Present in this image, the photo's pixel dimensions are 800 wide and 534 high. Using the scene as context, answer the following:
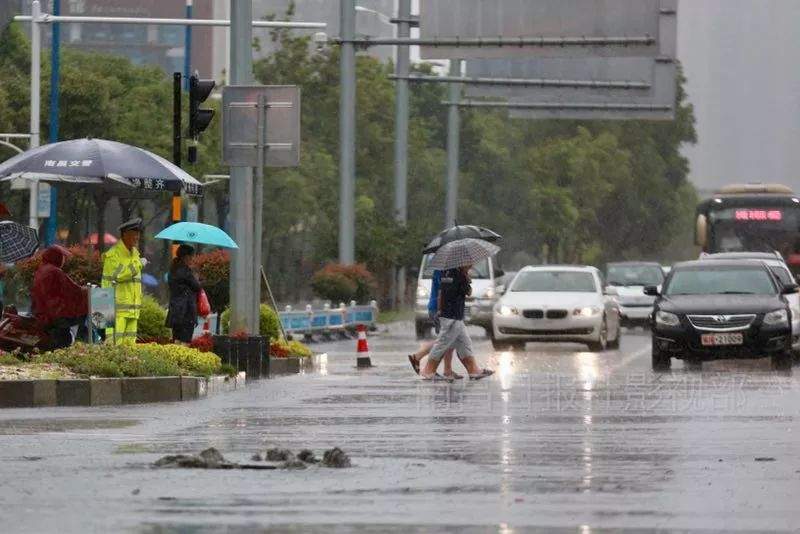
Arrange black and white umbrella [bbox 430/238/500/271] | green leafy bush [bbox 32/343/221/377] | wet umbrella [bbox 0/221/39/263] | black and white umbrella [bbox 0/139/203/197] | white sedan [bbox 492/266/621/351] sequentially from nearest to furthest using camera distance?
1. green leafy bush [bbox 32/343/221/377]
2. black and white umbrella [bbox 0/139/203/197]
3. black and white umbrella [bbox 430/238/500/271]
4. wet umbrella [bbox 0/221/39/263]
5. white sedan [bbox 492/266/621/351]

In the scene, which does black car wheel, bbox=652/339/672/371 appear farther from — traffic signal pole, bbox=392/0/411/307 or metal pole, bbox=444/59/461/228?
metal pole, bbox=444/59/461/228

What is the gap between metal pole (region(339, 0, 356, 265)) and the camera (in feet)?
158

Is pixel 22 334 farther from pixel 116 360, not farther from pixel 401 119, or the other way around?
pixel 401 119

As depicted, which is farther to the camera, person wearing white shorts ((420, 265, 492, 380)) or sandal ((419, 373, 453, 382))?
person wearing white shorts ((420, 265, 492, 380))

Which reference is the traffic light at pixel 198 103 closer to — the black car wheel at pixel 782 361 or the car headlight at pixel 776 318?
the car headlight at pixel 776 318

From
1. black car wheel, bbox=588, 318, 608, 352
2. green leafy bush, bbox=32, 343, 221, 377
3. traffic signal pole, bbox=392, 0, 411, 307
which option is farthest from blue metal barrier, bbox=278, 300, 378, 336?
green leafy bush, bbox=32, 343, 221, 377

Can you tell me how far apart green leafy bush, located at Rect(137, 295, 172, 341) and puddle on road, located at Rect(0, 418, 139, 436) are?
337 inches

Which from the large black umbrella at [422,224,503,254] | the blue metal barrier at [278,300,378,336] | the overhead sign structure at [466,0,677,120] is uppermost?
the overhead sign structure at [466,0,677,120]

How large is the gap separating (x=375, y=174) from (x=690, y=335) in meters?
48.7

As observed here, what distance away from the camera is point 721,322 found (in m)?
28.5

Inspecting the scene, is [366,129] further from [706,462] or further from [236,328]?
[706,462]

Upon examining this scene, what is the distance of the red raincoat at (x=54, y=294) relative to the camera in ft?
77.3

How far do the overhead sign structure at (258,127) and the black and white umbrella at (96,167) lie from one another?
1205mm

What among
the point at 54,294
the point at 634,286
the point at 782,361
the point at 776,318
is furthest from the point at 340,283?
the point at 54,294
